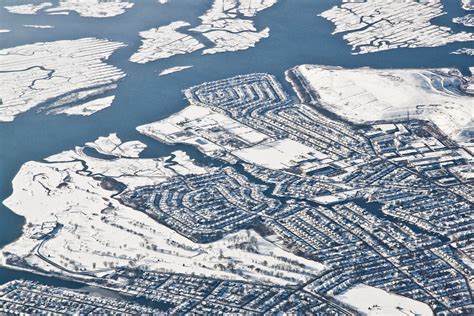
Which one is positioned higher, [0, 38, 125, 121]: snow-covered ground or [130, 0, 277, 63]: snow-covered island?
[130, 0, 277, 63]: snow-covered island

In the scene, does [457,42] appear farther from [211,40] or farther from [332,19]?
[211,40]

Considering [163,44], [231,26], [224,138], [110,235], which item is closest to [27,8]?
[163,44]

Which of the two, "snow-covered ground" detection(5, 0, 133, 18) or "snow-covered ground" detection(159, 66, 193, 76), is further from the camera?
"snow-covered ground" detection(5, 0, 133, 18)

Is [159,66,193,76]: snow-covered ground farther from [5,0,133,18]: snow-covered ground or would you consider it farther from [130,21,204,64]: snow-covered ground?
[5,0,133,18]: snow-covered ground

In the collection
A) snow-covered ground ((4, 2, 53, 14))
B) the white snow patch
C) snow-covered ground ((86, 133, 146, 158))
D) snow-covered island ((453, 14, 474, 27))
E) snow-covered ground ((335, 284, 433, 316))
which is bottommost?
snow-covered ground ((86, 133, 146, 158))

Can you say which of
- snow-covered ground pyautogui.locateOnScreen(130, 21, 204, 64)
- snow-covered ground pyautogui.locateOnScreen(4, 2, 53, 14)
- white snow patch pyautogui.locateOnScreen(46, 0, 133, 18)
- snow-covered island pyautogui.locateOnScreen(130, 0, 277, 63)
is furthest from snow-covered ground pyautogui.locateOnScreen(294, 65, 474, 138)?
snow-covered ground pyautogui.locateOnScreen(4, 2, 53, 14)

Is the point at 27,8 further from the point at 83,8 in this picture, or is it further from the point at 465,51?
the point at 465,51

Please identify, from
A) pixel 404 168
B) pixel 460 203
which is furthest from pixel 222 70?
pixel 460 203
